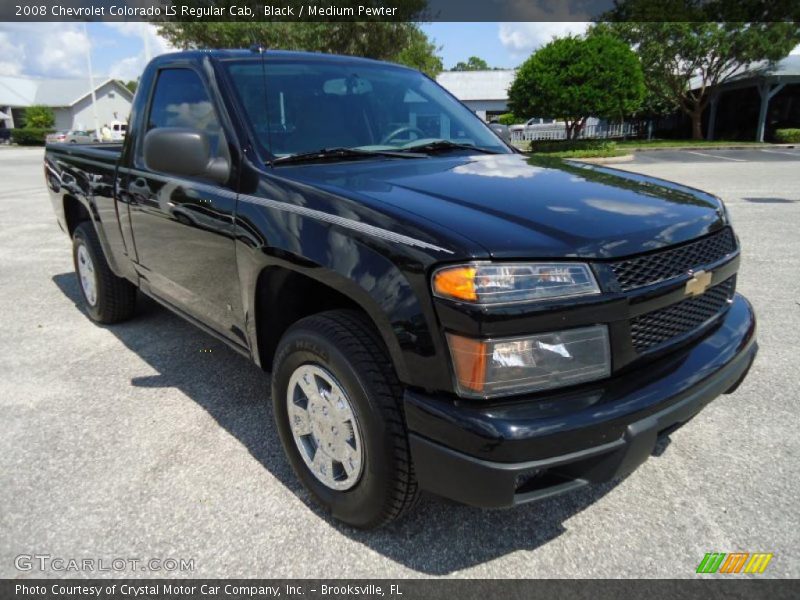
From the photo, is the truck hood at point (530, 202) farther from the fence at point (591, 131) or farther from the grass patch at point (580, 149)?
the fence at point (591, 131)

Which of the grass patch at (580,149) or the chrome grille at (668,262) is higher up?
the grass patch at (580,149)

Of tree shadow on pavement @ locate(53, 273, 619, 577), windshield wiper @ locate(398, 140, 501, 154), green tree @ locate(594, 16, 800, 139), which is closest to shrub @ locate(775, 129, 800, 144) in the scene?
green tree @ locate(594, 16, 800, 139)

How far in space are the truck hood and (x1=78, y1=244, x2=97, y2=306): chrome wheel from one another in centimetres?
278

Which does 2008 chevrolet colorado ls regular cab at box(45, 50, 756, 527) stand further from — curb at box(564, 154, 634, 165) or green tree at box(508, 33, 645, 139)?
green tree at box(508, 33, 645, 139)

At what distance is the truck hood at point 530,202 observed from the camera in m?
1.85

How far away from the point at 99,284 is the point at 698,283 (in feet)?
13.2

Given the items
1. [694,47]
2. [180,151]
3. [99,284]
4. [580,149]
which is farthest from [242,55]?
[694,47]

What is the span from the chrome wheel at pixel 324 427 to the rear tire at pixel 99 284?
266 centimetres

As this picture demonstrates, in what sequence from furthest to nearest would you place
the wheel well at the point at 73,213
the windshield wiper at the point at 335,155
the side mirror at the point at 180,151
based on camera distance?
the wheel well at the point at 73,213 → the windshield wiper at the point at 335,155 → the side mirror at the point at 180,151

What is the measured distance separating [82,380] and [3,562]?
1.66 meters

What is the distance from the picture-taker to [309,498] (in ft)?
8.19

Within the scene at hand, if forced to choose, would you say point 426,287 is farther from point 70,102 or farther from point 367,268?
point 70,102

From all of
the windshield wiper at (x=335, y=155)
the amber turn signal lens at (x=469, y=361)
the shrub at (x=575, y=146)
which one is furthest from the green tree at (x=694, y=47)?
the amber turn signal lens at (x=469, y=361)

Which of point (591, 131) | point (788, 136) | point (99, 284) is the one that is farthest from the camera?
point (591, 131)
